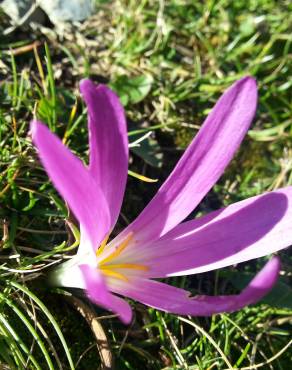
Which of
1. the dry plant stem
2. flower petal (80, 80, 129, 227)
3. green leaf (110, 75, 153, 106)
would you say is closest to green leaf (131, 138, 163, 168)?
green leaf (110, 75, 153, 106)

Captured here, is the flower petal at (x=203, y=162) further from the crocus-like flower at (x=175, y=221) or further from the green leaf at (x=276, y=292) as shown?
the green leaf at (x=276, y=292)

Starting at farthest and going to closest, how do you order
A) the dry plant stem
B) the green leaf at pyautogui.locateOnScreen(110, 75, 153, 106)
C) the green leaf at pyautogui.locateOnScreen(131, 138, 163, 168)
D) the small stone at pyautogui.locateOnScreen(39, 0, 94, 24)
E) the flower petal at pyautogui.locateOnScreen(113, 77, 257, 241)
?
1. the small stone at pyautogui.locateOnScreen(39, 0, 94, 24)
2. the green leaf at pyautogui.locateOnScreen(110, 75, 153, 106)
3. the green leaf at pyautogui.locateOnScreen(131, 138, 163, 168)
4. the dry plant stem
5. the flower petal at pyautogui.locateOnScreen(113, 77, 257, 241)

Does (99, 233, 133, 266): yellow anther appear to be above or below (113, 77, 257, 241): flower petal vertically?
below

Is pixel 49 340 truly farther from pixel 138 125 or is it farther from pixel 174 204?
pixel 138 125

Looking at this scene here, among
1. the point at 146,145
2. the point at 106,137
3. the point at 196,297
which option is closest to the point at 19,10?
the point at 146,145

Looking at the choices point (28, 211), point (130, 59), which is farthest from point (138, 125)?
point (28, 211)

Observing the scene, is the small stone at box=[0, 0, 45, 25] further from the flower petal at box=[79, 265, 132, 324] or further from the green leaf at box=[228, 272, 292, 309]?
the flower petal at box=[79, 265, 132, 324]

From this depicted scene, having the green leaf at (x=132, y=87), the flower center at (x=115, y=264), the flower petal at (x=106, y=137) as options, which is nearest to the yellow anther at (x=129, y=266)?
the flower center at (x=115, y=264)
